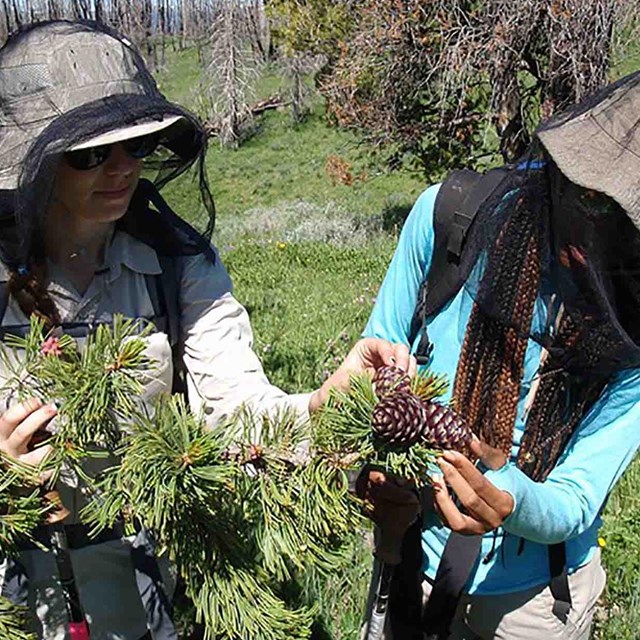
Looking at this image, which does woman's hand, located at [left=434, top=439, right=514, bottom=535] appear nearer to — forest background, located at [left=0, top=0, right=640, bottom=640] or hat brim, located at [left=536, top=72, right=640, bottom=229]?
hat brim, located at [left=536, top=72, right=640, bottom=229]

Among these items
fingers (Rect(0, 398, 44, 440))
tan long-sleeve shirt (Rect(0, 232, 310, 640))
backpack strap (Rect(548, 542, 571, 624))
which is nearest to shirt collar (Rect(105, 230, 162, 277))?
tan long-sleeve shirt (Rect(0, 232, 310, 640))

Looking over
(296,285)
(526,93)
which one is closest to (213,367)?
(296,285)

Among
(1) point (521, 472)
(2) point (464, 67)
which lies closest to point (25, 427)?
(1) point (521, 472)

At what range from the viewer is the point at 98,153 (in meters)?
1.65

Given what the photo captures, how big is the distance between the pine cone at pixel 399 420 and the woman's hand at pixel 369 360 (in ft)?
1.07

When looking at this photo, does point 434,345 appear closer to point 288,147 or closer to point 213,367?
point 213,367

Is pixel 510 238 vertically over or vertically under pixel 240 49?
over

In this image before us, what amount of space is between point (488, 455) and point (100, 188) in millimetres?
940

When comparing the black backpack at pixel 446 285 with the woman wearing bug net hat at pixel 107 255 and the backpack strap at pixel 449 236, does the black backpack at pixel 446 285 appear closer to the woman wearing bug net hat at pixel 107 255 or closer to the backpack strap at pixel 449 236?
the backpack strap at pixel 449 236

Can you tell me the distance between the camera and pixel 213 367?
1.85 meters

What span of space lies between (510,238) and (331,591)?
162cm

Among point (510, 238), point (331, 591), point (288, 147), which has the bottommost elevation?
point (288, 147)

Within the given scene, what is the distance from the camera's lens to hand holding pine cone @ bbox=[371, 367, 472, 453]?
1.12m

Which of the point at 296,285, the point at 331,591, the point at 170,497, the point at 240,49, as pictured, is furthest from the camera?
the point at 240,49
